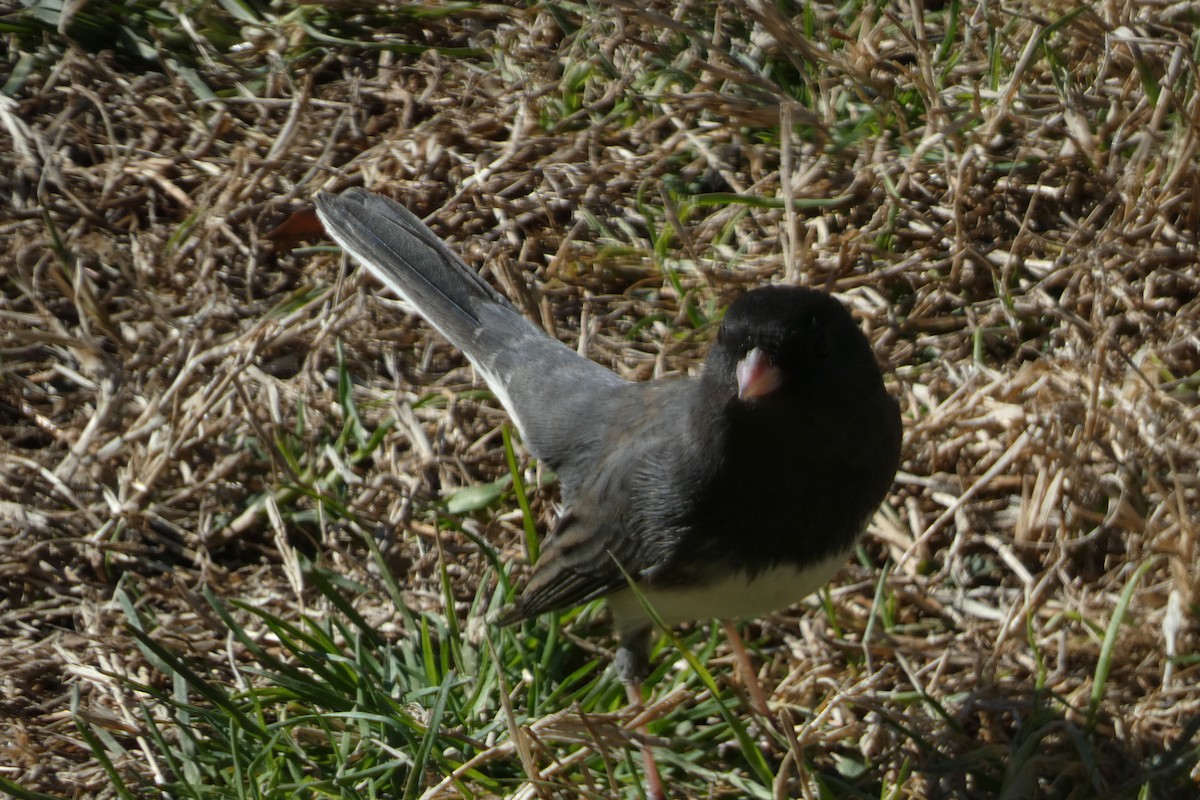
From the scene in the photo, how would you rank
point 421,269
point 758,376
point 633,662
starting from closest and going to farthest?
point 758,376 → point 633,662 → point 421,269

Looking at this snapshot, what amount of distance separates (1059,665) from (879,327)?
44.0 inches

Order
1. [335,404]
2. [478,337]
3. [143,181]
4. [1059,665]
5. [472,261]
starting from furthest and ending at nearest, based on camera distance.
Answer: [143,181]
[472,261]
[335,404]
[478,337]
[1059,665]

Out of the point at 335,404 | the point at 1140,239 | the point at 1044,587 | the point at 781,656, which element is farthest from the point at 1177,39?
the point at 335,404

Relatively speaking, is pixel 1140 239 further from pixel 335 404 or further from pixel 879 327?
pixel 335 404

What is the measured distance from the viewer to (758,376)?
8.56ft

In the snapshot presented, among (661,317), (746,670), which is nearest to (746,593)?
(746,670)

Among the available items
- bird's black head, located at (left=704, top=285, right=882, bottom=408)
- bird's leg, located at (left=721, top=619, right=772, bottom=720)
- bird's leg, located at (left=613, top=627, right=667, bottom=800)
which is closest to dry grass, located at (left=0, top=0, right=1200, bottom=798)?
bird's leg, located at (left=721, top=619, right=772, bottom=720)

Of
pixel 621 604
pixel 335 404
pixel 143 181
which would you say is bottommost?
pixel 621 604

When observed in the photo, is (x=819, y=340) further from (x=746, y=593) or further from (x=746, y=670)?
(x=746, y=670)

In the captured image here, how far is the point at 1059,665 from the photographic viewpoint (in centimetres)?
297

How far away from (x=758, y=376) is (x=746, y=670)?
0.77 metres

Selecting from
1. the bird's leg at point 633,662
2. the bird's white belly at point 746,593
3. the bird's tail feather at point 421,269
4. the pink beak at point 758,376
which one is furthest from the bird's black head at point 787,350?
the bird's tail feather at point 421,269

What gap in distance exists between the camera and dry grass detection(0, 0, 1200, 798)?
3.04 meters

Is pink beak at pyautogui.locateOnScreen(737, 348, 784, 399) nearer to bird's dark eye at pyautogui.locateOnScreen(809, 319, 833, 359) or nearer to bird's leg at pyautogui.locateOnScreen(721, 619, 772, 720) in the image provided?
bird's dark eye at pyautogui.locateOnScreen(809, 319, 833, 359)
